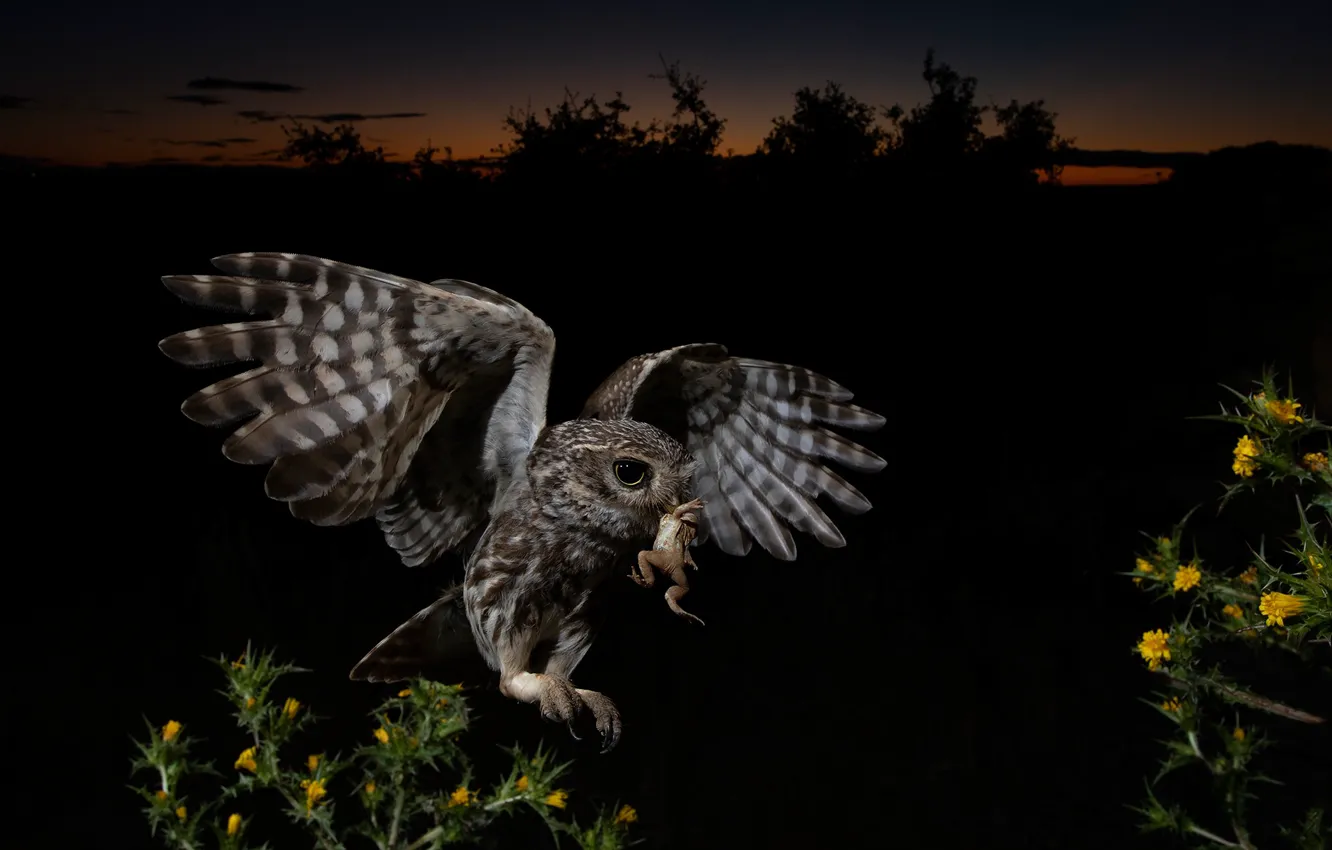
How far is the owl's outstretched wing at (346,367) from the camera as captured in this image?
1.25 meters

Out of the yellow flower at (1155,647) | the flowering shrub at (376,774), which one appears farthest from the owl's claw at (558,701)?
the yellow flower at (1155,647)

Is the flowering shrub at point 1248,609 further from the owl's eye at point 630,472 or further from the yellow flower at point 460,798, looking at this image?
the yellow flower at point 460,798

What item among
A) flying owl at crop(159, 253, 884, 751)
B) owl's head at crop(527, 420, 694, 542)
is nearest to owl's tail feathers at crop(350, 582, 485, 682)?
flying owl at crop(159, 253, 884, 751)

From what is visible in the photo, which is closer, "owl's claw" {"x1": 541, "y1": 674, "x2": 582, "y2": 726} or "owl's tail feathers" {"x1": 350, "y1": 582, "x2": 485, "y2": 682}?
"owl's claw" {"x1": 541, "y1": 674, "x2": 582, "y2": 726}

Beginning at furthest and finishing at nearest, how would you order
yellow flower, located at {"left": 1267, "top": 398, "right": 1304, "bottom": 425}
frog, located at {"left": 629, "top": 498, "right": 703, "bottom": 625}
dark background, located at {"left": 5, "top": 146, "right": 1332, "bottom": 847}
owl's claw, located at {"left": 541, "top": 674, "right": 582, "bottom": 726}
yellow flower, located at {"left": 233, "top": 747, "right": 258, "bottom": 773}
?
dark background, located at {"left": 5, "top": 146, "right": 1332, "bottom": 847} → yellow flower, located at {"left": 233, "top": 747, "right": 258, "bottom": 773} → yellow flower, located at {"left": 1267, "top": 398, "right": 1304, "bottom": 425} → owl's claw, located at {"left": 541, "top": 674, "right": 582, "bottom": 726} → frog, located at {"left": 629, "top": 498, "right": 703, "bottom": 625}

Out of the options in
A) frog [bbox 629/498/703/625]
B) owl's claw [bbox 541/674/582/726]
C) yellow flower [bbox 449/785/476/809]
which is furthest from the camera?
yellow flower [bbox 449/785/476/809]

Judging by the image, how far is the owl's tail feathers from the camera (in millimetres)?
1510

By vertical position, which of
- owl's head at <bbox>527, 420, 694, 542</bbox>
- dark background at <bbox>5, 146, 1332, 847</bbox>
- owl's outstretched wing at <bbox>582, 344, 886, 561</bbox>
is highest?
owl's head at <bbox>527, 420, 694, 542</bbox>

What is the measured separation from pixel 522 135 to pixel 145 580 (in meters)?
1.74

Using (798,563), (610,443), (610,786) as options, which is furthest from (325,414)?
(798,563)

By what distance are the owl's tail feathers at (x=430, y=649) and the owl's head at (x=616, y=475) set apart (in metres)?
0.33

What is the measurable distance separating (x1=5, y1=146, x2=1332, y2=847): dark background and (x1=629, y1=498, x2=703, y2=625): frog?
2230 mm

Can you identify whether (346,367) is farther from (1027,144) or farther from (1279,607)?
(1027,144)

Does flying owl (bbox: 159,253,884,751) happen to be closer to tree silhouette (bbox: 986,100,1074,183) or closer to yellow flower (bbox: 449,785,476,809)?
yellow flower (bbox: 449,785,476,809)
